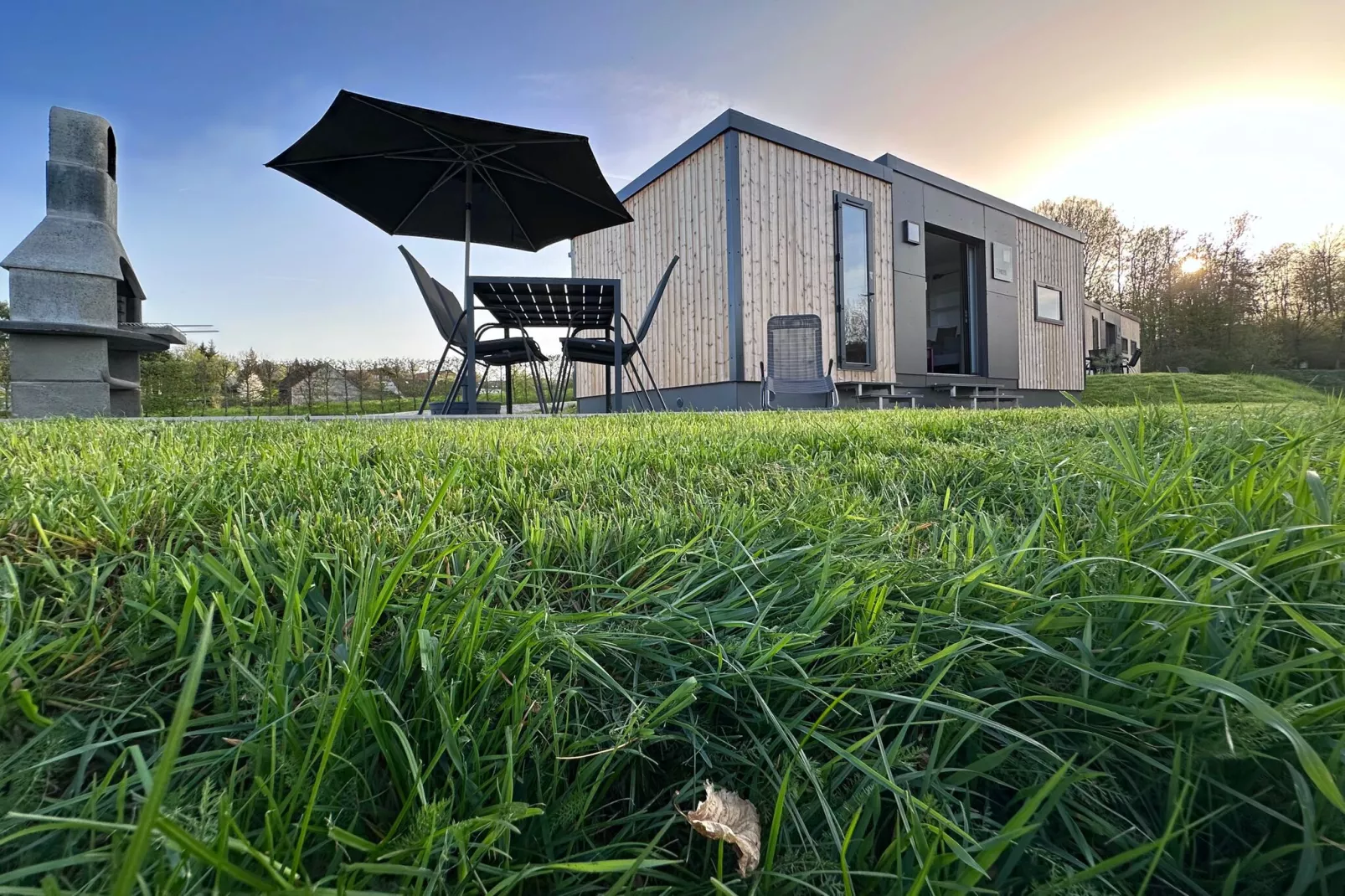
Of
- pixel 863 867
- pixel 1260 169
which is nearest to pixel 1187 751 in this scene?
pixel 863 867

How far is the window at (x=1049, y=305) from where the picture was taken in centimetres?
1105

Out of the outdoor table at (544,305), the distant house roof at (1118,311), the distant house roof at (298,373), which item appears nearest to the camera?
the outdoor table at (544,305)

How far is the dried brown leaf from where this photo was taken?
416 millimetres

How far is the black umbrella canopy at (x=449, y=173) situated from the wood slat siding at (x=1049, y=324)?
9246mm

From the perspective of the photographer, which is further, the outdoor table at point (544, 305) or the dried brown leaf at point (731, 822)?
the outdoor table at point (544, 305)

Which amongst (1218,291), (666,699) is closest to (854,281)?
(666,699)

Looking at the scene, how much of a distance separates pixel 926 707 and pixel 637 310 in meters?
A: 8.06

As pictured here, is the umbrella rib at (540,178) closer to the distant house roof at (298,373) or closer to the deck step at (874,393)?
the deck step at (874,393)

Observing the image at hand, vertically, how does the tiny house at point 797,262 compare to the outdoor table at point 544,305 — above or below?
above

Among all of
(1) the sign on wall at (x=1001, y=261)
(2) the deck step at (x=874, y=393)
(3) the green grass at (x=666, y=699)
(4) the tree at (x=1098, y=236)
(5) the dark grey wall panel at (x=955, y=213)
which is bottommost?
(3) the green grass at (x=666, y=699)

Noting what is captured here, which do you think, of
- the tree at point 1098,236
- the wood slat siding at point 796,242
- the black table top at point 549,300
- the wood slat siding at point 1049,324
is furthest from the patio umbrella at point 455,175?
the tree at point 1098,236

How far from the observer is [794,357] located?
6.83 m

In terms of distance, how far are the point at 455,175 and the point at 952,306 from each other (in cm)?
1268

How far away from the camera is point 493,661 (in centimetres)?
49
